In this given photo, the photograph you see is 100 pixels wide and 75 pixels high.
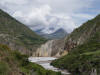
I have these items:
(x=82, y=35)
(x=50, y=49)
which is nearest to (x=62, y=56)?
(x=82, y=35)

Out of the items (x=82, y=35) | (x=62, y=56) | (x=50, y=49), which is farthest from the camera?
(x=50, y=49)

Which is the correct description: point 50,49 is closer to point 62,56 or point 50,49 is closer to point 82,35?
point 62,56

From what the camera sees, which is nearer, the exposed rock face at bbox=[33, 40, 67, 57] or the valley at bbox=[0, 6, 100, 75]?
the valley at bbox=[0, 6, 100, 75]

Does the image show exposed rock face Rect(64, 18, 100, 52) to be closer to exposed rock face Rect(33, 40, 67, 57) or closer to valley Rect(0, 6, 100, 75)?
valley Rect(0, 6, 100, 75)

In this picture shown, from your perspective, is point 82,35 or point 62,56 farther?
Answer: point 62,56

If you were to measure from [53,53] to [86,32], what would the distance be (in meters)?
43.0

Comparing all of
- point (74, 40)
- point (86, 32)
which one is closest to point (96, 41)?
point (86, 32)

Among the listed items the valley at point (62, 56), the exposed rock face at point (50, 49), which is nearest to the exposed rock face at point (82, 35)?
the valley at point (62, 56)

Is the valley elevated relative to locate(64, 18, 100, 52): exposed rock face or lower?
lower

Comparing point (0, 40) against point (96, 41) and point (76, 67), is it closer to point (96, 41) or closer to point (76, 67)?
point (96, 41)

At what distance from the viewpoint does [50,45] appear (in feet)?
454

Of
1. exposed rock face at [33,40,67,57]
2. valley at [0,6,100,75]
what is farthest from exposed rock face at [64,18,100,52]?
A: exposed rock face at [33,40,67,57]

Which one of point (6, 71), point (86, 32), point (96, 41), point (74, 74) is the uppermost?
point (86, 32)

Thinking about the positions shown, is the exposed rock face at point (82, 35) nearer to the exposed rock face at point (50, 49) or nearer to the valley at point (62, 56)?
the valley at point (62, 56)
